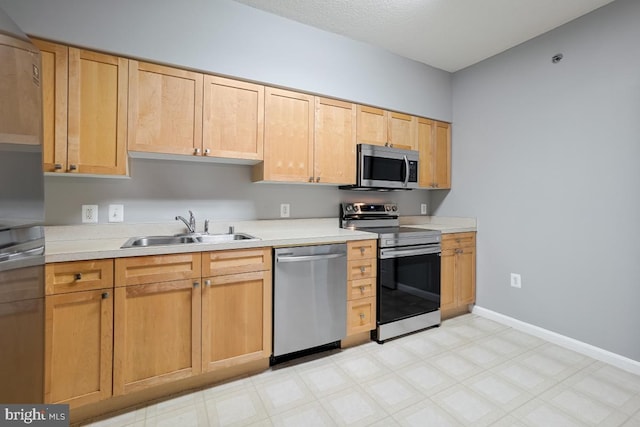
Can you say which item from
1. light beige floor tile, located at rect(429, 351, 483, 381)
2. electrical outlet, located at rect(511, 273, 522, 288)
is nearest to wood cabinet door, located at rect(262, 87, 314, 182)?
light beige floor tile, located at rect(429, 351, 483, 381)

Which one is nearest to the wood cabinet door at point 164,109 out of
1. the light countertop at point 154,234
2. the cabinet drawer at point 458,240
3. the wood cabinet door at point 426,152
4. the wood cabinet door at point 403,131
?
the light countertop at point 154,234

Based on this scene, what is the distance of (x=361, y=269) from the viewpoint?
2314mm

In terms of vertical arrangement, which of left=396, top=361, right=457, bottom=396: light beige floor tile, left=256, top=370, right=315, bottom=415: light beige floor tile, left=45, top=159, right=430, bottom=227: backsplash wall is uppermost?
left=45, top=159, right=430, bottom=227: backsplash wall

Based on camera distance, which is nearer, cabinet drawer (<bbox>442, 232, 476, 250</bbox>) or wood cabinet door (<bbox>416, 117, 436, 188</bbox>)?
cabinet drawer (<bbox>442, 232, 476, 250</bbox>)

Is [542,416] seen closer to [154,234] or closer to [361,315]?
[361,315]

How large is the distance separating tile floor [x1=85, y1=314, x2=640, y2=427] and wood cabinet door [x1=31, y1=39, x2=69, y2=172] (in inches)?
58.5

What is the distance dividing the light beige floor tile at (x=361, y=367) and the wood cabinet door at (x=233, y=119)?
1.67 metres

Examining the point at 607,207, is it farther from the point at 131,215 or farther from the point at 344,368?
the point at 131,215

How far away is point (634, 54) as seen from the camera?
78.8 inches

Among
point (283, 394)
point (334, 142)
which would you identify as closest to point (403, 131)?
point (334, 142)

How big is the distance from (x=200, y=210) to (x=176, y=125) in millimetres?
674

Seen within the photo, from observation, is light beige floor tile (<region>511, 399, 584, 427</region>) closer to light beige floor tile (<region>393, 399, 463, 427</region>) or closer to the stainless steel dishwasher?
light beige floor tile (<region>393, 399, 463, 427</region>)

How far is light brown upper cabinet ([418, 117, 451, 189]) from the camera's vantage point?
10.2 ft

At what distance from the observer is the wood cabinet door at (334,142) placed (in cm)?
245
